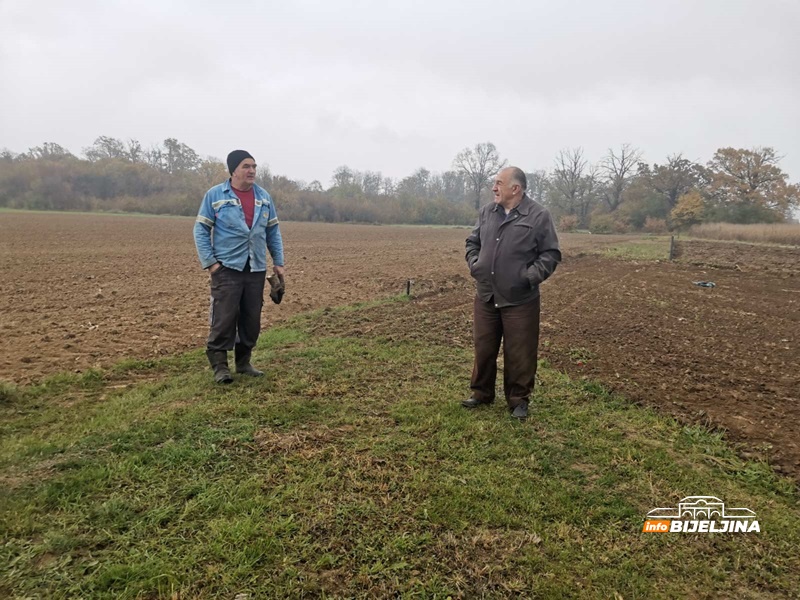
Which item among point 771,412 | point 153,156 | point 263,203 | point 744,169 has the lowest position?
point 771,412

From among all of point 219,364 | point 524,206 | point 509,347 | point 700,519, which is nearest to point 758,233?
point 524,206

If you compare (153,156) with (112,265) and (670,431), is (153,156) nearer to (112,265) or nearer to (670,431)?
(112,265)

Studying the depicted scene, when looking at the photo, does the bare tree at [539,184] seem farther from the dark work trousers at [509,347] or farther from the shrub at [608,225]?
the dark work trousers at [509,347]

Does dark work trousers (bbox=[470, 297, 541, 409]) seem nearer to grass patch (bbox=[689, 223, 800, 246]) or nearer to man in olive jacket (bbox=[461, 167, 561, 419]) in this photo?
man in olive jacket (bbox=[461, 167, 561, 419])

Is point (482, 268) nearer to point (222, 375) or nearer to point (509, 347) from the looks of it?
point (509, 347)

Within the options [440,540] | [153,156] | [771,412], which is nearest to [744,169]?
[771,412]

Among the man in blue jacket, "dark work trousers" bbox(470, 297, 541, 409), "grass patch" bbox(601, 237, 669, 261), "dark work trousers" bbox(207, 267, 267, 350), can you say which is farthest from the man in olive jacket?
"grass patch" bbox(601, 237, 669, 261)

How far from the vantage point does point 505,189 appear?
13.0 ft

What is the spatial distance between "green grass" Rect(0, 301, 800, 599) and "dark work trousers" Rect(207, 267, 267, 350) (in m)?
0.53

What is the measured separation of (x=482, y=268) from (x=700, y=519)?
239 cm

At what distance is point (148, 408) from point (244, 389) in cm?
86

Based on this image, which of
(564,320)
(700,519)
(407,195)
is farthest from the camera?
(407,195)

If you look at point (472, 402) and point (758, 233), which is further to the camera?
point (758, 233)

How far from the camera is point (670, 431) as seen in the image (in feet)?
13.2
